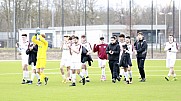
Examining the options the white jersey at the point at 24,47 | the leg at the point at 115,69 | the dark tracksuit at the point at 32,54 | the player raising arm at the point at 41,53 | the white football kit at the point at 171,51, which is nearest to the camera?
the player raising arm at the point at 41,53

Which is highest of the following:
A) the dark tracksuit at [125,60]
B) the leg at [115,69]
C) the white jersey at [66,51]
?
the white jersey at [66,51]

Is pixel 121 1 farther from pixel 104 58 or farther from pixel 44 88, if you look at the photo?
pixel 44 88

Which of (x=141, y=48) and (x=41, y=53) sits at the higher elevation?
(x=141, y=48)

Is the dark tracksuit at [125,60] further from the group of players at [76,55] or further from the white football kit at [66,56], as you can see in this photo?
the white football kit at [66,56]

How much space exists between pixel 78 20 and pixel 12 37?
961 cm

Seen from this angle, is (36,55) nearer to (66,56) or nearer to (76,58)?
(66,56)

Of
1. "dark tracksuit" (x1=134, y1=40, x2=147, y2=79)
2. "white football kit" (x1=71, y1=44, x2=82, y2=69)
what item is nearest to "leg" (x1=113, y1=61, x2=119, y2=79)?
"dark tracksuit" (x1=134, y1=40, x2=147, y2=79)

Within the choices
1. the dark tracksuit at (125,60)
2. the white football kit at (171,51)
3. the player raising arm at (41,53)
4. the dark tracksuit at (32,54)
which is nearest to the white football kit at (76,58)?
the player raising arm at (41,53)

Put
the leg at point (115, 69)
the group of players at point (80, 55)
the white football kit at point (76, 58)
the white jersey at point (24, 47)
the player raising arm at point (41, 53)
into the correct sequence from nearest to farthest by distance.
→ the player raising arm at point (41, 53) → the white football kit at point (76, 58) → the group of players at point (80, 55) → the white jersey at point (24, 47) → the leg at point (115, 69)

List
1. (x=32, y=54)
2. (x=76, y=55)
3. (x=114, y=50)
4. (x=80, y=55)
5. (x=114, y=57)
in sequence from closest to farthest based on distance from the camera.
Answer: (x=76, y=55) → (x=80, y=55) → (x=32, y=54) → (x=114, y=50) → (x=114, y=57)

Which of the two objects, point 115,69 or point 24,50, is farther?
point 115,69

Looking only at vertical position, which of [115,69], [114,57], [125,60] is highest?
[114,57]

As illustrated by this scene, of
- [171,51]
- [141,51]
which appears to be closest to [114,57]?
[141,51]

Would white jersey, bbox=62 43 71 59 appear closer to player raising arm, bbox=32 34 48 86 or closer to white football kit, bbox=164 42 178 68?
player raising arm, bbox=32 34 48 86
